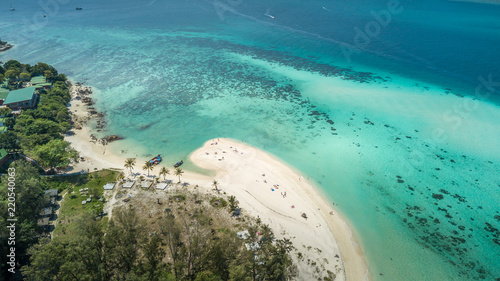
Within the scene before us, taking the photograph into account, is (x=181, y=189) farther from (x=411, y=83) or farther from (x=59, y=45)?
(x=59, y=45)

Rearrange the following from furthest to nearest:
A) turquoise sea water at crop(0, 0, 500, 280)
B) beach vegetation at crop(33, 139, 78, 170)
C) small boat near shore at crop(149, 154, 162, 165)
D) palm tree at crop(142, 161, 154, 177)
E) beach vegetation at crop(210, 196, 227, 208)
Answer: small boat near shore at crop(149, 154, 162, 165) < palm tree at crop(142, 161, 154, 177) < beach vegetation at crop(33, 139, 78, 170) < beach vegetation at crop(210, 196, 227, 208) < turquoise sea water at crop(0, 0, 500, 280)

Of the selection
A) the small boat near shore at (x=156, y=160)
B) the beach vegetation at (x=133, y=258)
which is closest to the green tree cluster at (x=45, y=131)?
the small boat near shore at (x=156, y=160)

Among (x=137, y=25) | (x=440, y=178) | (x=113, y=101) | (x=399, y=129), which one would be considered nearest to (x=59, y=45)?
(x=137, y=25)

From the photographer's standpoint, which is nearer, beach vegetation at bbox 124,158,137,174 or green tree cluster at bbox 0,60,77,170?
green tree cluster at bbox 0,60,77,170

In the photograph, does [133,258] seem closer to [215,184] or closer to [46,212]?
[215,184]

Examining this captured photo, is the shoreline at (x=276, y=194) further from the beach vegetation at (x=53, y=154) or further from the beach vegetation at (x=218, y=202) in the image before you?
the beach vegetation at (x=53, y=154)

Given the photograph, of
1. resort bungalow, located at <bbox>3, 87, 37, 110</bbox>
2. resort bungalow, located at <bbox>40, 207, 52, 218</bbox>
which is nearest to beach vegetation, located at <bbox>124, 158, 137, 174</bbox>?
resort bungalow, located at <bbox>40, 207, 52, 218</bbox>

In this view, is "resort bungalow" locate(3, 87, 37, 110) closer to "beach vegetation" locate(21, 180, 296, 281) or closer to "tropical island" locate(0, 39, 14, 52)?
"beach vegetation" locate(21, 180, 296, 281)
